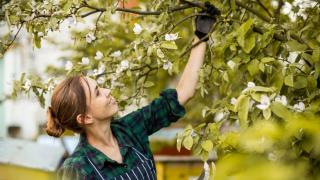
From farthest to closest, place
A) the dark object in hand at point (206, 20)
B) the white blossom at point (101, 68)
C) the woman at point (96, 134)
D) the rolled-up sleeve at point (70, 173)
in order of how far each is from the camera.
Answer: the white blossom at point (101, 68) < the dark object in hand at point (206, 20) < the woman at point (96, 134) < the rolled-up sleeve at point (70, 173)

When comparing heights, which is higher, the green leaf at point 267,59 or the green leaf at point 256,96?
the green leaf at point 256,96

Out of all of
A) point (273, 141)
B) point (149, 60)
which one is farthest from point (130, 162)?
point (273, 141)

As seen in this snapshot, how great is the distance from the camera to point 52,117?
9.07 feet

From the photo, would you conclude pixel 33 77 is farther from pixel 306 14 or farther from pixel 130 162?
pixel 306 14

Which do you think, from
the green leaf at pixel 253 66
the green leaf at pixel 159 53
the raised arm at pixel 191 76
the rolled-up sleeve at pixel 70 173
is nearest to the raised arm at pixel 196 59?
the raised arm at pixel 191 76

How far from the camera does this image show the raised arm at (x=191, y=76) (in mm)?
3109

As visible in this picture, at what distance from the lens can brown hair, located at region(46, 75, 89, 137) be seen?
2.71 m

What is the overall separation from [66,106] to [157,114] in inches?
19.4

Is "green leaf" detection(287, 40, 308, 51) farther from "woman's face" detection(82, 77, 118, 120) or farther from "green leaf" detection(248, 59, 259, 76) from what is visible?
"woman's face" detection(82, 77, 118, 120)

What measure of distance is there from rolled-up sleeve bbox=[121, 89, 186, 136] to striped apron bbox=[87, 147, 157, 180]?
0.52 ft

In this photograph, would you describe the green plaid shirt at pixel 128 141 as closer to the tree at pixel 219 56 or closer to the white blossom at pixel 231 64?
the tree at pixel 219 56

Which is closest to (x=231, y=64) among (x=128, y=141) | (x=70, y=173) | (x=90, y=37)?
(x=128, y=141)

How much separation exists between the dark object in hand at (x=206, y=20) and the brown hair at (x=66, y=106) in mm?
841

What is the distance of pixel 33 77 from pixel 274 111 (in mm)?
2030
